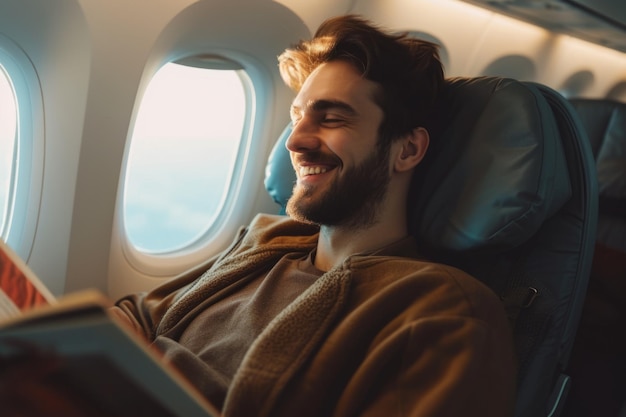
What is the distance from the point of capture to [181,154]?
2977 mm

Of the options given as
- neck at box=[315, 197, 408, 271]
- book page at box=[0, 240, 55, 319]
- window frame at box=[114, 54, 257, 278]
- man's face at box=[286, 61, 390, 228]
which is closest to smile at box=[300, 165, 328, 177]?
man's face at box=[286, 61, 390, 228]

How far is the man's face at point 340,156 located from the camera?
5.35 ft

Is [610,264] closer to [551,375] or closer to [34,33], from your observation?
[551,375]

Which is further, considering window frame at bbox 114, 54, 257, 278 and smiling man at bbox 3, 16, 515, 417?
window frame at bbox 114, 54, 257, 278

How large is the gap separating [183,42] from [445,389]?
1.65m

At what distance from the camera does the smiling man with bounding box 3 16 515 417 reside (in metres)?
1.22

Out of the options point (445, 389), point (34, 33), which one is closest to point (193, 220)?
point (34, 33)

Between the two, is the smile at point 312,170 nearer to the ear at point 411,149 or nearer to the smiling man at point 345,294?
the smiling man at point 345,294

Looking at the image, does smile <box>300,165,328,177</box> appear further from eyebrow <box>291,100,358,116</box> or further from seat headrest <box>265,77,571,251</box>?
seat headrest <box>265,77,571,251</box>

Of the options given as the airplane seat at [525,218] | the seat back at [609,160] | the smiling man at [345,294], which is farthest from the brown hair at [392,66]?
the seat back at [609,160]

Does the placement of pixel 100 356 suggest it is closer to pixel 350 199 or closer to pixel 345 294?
pixel 345 294

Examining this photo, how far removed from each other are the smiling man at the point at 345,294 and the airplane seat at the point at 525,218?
0.11m

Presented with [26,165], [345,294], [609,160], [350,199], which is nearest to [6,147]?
[26,165]

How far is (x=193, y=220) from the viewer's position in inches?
121
